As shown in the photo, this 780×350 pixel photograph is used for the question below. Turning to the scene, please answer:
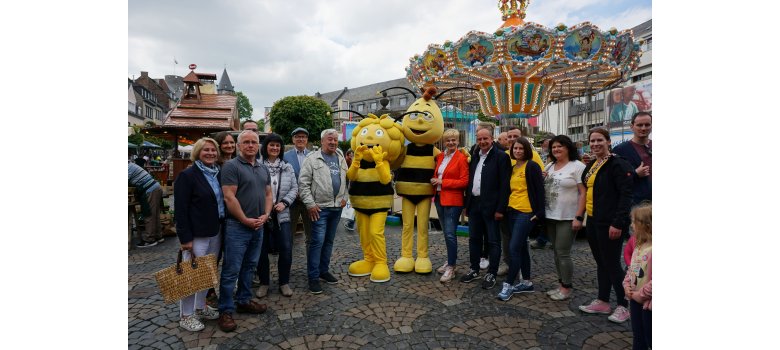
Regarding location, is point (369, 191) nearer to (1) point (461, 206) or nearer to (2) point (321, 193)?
(2) point (321, 193)

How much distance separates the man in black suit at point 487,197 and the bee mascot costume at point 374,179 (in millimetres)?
939

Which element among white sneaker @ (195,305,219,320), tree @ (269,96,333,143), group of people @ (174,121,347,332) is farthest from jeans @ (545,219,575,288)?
tree @ (269,96,333,143)

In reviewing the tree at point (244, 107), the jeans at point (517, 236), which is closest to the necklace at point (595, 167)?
the jeans at point (517, 236)

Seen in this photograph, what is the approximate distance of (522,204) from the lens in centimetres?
378

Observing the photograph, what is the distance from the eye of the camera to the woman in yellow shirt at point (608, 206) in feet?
9.97

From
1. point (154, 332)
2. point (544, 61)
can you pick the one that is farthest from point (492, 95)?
point (154, 332)

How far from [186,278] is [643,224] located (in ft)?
10.6

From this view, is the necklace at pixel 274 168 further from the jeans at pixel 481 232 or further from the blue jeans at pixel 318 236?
the jeans at pixel 481 232

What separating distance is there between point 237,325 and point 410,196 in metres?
2.31

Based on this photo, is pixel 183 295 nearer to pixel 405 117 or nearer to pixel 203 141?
pixel 203 141

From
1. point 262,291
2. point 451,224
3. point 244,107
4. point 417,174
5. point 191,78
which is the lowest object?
point 262,291

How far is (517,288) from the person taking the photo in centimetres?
398

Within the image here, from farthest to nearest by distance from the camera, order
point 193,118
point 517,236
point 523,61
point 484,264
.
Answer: point 193,118 → point 523,61 → point 484,264 → point 517,236

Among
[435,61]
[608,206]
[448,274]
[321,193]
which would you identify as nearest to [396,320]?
[448,274]
